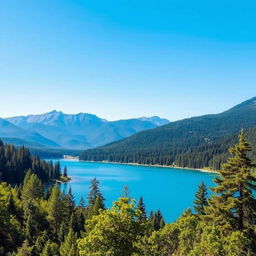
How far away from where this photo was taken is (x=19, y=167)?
163 metres

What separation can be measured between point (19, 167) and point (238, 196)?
6027 inches

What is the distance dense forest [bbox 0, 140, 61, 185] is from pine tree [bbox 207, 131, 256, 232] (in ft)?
444

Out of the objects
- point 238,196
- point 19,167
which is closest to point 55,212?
point 238,196

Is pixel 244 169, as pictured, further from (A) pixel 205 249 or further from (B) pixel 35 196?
(B) pixel 35 196

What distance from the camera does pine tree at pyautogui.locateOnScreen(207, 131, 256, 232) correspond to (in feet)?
82.4

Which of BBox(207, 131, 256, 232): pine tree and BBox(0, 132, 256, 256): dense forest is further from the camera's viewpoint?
BBox(207, 131, 256, 232): pine tree

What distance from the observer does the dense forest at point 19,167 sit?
6102 inches

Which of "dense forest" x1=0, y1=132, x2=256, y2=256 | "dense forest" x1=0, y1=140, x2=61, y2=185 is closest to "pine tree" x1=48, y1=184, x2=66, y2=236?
"dense forest" x1=0, y1=132, x2=256, y2=256

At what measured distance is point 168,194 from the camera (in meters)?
141

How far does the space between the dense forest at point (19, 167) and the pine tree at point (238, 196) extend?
13543cm

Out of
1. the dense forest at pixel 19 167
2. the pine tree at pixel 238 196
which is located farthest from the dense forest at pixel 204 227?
the dense forest at pixel 19 167

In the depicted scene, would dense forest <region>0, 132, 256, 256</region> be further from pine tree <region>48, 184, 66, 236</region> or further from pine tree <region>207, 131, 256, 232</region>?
pine tree <region>48, 184, 66, 236</region>

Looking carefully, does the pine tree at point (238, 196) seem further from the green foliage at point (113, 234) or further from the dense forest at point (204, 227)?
the green foliage at point (113, 234)

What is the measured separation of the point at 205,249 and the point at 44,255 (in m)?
25.8
